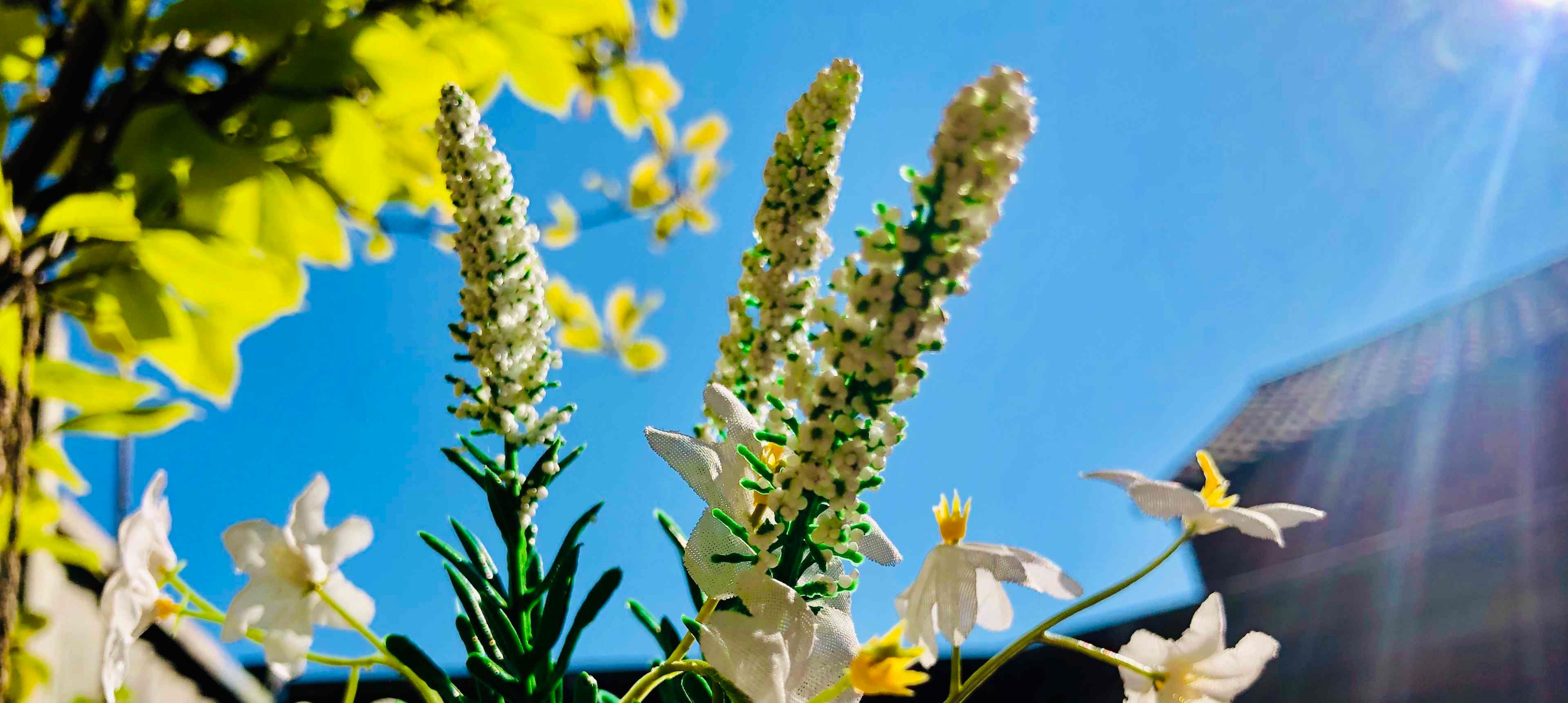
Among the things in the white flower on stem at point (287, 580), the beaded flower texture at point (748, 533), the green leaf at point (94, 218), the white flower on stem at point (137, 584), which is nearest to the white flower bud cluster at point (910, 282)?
the beaded flower texture at point (748, 533)

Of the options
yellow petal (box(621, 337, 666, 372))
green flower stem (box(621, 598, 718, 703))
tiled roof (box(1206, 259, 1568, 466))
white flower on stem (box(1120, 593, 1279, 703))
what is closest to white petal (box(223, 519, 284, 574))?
green flower stem (box(621, 598, 718, 703))

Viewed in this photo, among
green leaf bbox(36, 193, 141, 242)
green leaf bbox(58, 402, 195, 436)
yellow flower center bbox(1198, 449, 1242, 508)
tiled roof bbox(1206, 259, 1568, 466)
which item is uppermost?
tiled roof bbox(1206, 259, 1568, 466)

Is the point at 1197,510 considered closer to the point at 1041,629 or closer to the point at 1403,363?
the point at 1041,629

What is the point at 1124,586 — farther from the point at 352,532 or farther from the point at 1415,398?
the point at 1415,398

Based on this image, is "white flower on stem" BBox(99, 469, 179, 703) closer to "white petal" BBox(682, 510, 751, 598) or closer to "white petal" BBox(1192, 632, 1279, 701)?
"white petal" BBox(682, 510, 751, 598)

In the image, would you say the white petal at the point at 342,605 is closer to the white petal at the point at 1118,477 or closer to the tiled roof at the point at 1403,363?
the white petal at the point at 1118,477

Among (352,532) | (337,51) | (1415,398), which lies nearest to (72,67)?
(337,51)

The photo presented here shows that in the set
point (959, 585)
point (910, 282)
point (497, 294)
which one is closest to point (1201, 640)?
point (959, 585)

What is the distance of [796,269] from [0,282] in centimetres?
62

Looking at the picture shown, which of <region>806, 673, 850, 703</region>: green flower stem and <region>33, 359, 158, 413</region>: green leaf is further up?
<region>33, 359, 158, 413</region>: green leaf

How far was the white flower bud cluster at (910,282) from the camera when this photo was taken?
0.29 m

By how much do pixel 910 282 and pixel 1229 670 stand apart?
0.26 metres

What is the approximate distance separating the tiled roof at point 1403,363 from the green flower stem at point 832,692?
25.7 feet

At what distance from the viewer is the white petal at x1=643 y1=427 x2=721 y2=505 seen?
0.36 meters
